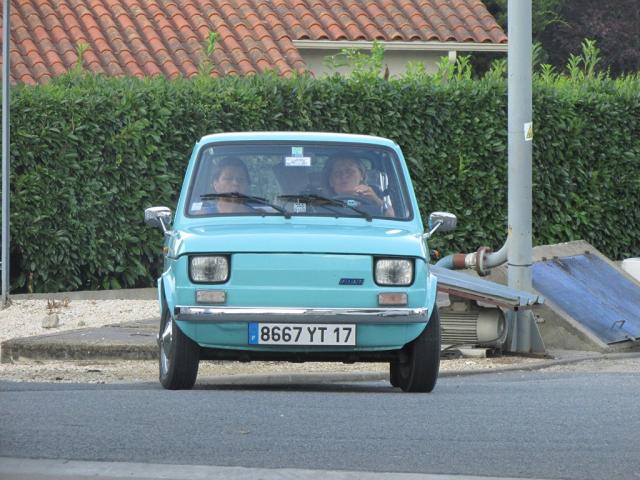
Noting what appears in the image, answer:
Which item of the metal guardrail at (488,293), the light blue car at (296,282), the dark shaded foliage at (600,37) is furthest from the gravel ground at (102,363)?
the dark shaded foliage at (600,37)

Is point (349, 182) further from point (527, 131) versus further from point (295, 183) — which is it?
point (527, 131)

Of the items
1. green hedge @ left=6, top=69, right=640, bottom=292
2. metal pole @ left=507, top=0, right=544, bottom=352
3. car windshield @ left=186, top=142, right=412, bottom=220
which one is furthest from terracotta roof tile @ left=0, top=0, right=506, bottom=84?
car windshield @ left=186, top=142, right=412, bottom=220

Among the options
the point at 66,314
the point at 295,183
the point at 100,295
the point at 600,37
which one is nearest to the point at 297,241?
the point at 295,183

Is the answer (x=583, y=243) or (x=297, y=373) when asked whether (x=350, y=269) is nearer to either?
A: (x=297, y=373)

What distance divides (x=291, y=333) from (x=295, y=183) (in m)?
1.45

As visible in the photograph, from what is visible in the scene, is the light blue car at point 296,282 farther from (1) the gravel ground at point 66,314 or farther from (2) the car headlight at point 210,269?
(1) the gravel ground at point 66,314

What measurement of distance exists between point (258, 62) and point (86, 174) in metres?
7.31

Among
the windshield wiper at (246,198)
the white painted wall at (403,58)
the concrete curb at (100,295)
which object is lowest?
the white painted wall at (403,58)

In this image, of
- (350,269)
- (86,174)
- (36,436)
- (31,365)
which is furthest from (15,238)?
(36,436)

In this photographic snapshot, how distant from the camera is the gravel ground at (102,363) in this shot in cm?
1274

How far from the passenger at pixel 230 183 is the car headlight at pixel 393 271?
1257 mm

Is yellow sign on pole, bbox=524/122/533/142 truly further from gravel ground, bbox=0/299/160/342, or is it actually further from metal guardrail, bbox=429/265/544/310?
gravel ground, bbox=0/299/160/342

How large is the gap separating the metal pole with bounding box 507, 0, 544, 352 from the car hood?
16.8ft

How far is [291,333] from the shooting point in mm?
9961
